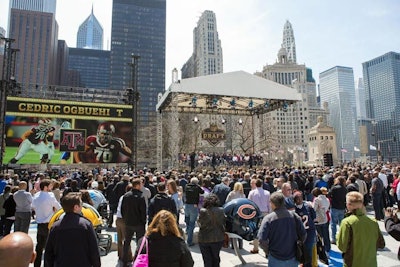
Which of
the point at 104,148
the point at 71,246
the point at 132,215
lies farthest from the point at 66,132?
the point at 71,246

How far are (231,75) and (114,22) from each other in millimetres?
132931

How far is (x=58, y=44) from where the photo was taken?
13338 cm

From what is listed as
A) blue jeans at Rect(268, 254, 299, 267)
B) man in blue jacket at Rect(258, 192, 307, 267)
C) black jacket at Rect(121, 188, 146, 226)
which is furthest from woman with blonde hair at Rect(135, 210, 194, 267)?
black jacket at Rect(121, 188, 146, 226)

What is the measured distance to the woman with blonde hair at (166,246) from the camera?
9.13ft

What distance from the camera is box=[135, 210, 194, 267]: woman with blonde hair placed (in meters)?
2.78

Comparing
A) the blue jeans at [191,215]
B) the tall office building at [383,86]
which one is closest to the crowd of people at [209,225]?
the blue jeans at [191,215]

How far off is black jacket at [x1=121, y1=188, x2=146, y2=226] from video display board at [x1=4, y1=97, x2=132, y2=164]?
18.0 metres

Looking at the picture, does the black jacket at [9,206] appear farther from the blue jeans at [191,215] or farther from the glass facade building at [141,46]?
the glass facade building at [141,46]

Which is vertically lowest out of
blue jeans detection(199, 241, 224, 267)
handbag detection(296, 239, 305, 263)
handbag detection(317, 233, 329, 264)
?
handbag detection(317, 233, 329, 264)

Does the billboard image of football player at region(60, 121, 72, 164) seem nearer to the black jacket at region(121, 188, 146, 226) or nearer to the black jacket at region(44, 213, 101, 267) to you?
the black jacket at region(121, 188, 146, 226)

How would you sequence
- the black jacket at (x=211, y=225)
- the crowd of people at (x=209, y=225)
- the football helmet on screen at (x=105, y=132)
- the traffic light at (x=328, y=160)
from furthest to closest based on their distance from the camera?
the traffic light at (x=328, y=160) → the football helmet on screen at (x=105, y=132) → the black jacket at (x=211, y=225) → the crowd of people at (x=209, y=225)

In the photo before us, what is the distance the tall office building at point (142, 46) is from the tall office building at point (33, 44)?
2691 centimetres

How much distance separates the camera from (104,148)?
2266cm

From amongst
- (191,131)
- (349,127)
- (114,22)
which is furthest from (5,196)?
(349,127)
